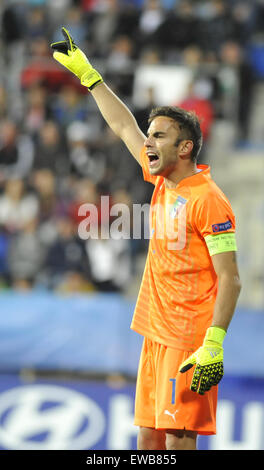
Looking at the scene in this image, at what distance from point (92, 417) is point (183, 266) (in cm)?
234

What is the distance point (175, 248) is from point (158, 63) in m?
5.78

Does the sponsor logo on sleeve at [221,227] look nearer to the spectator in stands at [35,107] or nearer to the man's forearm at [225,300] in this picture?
the man's forearm at [225,300]

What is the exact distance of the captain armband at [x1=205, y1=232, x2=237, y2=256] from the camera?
3.33 metres

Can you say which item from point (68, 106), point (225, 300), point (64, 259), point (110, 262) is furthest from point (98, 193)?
point (225, 300)

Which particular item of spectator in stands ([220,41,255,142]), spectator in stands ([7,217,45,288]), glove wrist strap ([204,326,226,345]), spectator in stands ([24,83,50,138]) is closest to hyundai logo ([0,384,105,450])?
spectator in stands ([7,217,45,288])

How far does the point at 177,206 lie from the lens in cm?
354

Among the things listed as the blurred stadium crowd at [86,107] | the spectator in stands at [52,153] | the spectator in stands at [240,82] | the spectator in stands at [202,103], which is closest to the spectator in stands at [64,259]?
the blurred stadium crowd at [86,107]

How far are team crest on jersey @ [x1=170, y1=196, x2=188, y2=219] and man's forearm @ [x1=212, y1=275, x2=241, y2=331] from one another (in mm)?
412

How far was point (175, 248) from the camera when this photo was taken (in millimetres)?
3555

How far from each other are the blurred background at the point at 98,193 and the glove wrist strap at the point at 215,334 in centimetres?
227

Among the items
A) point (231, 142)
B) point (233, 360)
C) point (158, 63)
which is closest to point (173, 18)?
point (158, 63)

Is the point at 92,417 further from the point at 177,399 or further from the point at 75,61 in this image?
the point at 75,61

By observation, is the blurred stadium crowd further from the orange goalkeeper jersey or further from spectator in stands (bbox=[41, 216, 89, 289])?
the orange goalkeeper jersey

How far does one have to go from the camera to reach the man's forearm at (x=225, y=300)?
10.8ft
